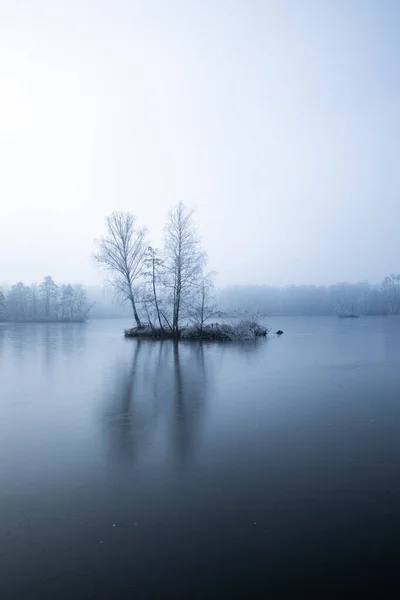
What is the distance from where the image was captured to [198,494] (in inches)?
177

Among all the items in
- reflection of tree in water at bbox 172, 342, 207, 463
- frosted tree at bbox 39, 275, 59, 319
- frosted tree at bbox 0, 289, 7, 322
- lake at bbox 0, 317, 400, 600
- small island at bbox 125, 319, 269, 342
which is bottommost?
reflection of tree in water at bbox 172, 342, 207, 463

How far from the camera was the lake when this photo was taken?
3.13m

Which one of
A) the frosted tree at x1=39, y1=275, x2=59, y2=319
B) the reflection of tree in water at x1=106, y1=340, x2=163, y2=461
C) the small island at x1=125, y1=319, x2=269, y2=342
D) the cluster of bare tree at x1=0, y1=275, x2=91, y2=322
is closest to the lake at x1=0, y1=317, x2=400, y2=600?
the reflection of tree in water at x1=106, y1=340, x2=163, y2=461

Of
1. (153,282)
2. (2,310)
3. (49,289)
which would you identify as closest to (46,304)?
(49,289)

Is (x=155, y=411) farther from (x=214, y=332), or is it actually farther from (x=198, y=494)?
(x=214, y=332)

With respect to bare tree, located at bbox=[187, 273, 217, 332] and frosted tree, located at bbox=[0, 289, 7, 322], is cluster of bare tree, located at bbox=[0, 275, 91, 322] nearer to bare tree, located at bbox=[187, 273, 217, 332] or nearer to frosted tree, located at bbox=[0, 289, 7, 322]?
frosted tree, located at bbox=[0, 289, 7, 322]

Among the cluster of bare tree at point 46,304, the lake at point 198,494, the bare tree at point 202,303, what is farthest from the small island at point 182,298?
the cluster of bare tree at point 46,304

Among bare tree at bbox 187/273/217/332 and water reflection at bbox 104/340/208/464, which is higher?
bare tree at bbox 187/273/217/332

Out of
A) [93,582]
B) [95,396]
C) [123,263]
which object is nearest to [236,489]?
[93,582]

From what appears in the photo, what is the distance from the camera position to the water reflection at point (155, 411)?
6090mm

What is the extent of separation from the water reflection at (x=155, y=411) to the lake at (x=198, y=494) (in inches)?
2.0

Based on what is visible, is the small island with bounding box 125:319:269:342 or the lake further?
the small island with bounding box 125:319:269:342

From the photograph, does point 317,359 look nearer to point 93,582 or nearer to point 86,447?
point 86,447

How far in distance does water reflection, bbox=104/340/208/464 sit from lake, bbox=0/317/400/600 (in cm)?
5
